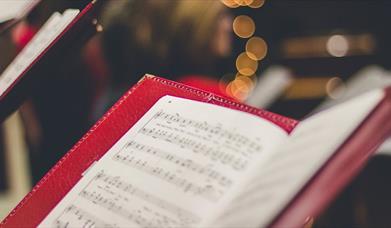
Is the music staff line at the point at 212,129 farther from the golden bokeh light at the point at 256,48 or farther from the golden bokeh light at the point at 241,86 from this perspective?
the golden bokeh light at the point at 256,48

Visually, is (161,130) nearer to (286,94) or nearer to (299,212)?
(299,212)

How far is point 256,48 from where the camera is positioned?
4.50 meters

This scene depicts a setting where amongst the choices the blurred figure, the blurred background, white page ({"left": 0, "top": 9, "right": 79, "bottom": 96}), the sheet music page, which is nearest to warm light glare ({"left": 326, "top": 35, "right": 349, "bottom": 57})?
the blurred background

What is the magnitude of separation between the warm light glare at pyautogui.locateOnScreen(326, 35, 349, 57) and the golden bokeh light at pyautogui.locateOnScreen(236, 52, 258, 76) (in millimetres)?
545

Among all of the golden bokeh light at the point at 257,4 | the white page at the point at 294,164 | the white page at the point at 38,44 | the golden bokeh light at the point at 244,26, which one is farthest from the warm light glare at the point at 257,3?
the white page at the point at 294,164

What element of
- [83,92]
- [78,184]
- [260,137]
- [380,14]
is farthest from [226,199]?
[380,14]

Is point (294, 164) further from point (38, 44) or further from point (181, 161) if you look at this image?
point (38, 44)

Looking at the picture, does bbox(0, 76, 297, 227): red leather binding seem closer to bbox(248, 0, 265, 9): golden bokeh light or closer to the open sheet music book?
the open sheet music book

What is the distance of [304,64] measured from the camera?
439 centimetres

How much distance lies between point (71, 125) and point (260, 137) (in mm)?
1346

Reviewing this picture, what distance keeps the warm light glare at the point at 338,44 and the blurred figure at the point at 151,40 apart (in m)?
2.47

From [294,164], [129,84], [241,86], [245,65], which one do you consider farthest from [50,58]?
[245,65]

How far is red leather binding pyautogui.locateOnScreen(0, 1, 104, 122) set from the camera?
828 millimetres

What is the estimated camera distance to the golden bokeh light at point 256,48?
449 cm
